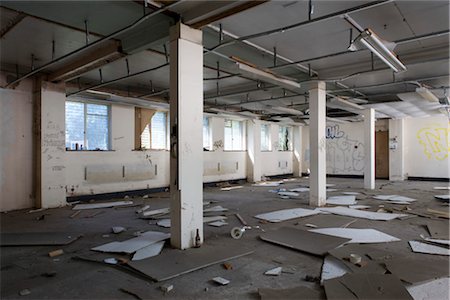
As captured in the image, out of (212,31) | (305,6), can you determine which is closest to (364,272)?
(305,6)

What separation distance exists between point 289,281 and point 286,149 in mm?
13132

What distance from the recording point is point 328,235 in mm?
4609

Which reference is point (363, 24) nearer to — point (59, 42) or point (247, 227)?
point (247, 227)

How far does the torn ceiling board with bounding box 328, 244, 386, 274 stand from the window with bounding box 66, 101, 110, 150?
271 inches

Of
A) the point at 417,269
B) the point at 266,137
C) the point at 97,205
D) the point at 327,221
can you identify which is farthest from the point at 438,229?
the point at 266,137

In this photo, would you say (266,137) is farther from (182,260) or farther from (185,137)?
(182,260)

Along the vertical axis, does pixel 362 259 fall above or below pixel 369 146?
below

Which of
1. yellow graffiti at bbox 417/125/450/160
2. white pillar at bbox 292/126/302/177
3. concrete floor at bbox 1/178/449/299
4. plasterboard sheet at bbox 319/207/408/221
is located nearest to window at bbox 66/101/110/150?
concrete floor at bbox 1/178/449/299

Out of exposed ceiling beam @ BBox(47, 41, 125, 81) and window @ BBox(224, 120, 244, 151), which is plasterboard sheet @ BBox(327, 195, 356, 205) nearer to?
window @ BBox(224, 120, 244, 151)

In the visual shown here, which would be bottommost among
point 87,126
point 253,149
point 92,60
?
point 253,149

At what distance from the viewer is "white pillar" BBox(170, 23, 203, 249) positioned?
397 cm

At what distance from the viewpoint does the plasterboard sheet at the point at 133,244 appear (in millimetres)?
3889

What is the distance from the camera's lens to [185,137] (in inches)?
159

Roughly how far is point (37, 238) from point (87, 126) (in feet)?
14.7
